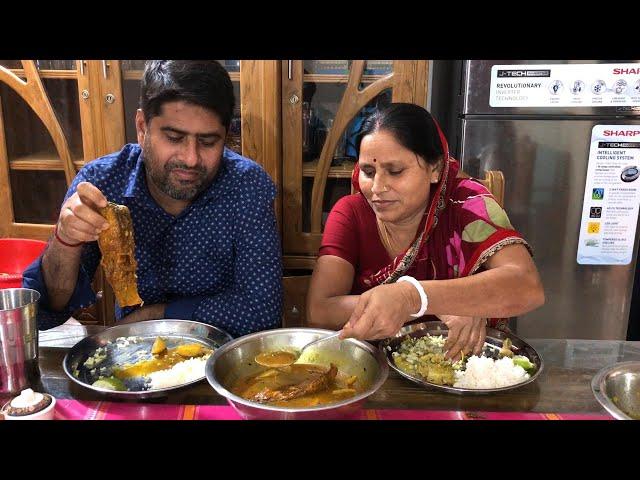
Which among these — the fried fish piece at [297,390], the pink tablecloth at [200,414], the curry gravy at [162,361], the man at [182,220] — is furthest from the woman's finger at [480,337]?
the curry gravy at [162,361]

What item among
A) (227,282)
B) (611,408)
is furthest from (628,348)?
(227,282)

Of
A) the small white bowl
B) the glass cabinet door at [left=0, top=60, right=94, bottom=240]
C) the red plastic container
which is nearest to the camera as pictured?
the small white bowl

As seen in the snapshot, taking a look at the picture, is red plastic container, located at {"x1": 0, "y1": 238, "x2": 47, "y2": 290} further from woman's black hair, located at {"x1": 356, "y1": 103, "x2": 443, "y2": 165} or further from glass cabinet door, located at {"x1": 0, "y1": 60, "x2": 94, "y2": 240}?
woman's black hair, located at {"x1": 356, "y1": 103, "x2": 443, "y2": 165}

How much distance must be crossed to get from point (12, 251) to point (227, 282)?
4.00ft

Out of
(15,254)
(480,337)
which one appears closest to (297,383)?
(480,337)

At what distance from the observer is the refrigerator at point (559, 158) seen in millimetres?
2834

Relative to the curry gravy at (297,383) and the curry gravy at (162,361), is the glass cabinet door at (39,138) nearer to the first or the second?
the curry gravy at (162,361)

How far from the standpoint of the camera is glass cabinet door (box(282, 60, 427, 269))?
298cm

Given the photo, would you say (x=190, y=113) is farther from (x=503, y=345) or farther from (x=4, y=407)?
(x=503, y=345)

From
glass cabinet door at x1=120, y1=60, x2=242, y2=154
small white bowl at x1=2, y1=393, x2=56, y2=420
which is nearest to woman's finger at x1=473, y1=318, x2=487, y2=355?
small white bowl at x1=2, y1=393, x2=56, y2=420

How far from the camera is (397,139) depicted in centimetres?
190

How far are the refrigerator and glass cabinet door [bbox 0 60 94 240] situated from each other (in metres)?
2.10

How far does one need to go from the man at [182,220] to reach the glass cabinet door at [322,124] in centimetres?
96

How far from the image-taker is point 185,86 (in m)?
1.78
